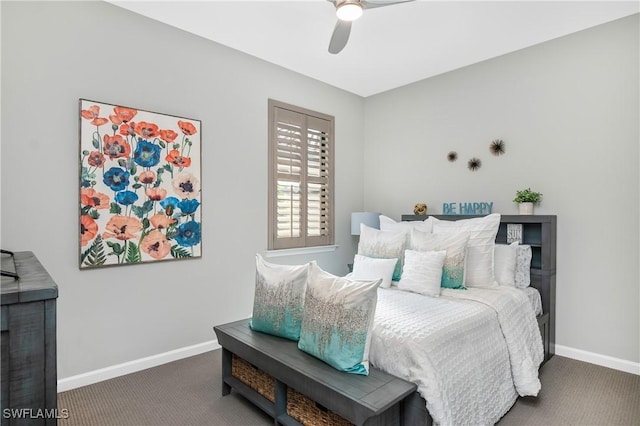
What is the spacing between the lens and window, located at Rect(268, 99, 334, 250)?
3879mm

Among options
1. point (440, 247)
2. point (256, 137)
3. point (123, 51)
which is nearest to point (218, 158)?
point (256, 137)

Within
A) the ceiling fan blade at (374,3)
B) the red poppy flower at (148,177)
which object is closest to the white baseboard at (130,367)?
the red poppy flower at (148,177)

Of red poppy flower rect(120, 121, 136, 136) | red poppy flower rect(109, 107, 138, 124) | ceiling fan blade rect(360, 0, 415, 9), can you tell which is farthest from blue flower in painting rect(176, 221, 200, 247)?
ceiling fan blade rect(360, 0, 415, 9)

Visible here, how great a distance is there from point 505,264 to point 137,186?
312 cm

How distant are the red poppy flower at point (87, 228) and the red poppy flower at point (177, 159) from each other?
29.9 inches

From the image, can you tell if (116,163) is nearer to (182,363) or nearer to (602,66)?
(182,363)

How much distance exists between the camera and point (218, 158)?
3.43 meters

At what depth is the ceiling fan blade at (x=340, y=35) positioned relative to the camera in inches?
98.3

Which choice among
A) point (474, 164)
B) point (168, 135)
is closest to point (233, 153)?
point (168, 135)

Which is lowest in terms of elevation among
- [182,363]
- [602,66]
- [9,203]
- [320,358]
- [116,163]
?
[182,363]

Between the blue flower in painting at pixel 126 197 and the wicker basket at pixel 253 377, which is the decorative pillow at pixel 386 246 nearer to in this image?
the wicker basket at pixel 253 377

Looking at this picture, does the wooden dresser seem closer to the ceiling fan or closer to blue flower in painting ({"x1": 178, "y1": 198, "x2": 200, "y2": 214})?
the ceiling fan

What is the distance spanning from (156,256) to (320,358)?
5.85 ft

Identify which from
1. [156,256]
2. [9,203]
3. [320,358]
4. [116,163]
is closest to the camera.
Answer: [320,358]
